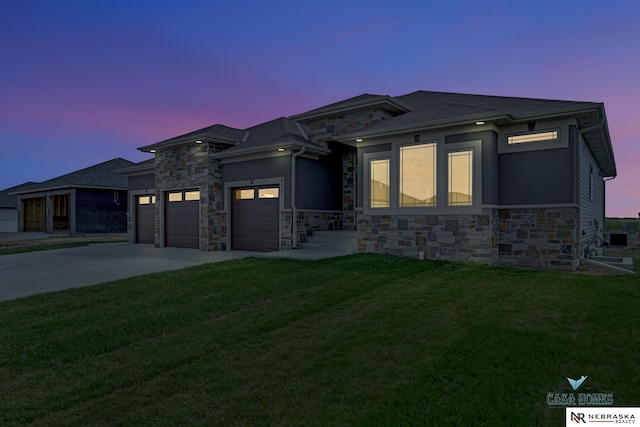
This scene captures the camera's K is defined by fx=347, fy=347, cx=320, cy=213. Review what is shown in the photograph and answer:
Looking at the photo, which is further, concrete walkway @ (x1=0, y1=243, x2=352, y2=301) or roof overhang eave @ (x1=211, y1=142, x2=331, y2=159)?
roof overhang eave @ (x1=211, y1=142, x2=331, y2=159)

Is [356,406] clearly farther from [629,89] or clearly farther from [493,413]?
[629,89]

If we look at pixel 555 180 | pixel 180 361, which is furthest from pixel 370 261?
pixel 180 361

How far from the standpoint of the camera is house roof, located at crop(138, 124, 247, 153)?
13559 millimetres

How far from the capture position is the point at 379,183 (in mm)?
10594

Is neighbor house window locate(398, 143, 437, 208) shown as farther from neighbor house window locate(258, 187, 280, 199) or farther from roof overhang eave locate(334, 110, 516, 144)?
neighbor house window locate(258, 187, 280, 199)

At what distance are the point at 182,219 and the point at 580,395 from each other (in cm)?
1469

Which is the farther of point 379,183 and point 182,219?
point 182,219

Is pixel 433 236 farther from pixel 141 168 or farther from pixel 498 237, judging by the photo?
pixel 141 168

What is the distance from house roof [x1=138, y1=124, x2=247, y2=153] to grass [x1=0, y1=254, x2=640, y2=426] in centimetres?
796

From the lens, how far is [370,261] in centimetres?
899

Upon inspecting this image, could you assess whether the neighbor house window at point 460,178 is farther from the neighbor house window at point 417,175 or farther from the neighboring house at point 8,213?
the neighboring house at point 8,213

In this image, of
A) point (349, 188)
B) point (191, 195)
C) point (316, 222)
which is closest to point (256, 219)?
point (316, 222)

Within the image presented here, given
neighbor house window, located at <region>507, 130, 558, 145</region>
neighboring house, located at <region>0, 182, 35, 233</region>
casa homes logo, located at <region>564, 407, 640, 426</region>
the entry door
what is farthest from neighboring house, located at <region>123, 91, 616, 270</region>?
neighboring house, located at <region>0, 182, 35, 233</region>

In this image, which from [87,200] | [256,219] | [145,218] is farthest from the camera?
[87,200]
